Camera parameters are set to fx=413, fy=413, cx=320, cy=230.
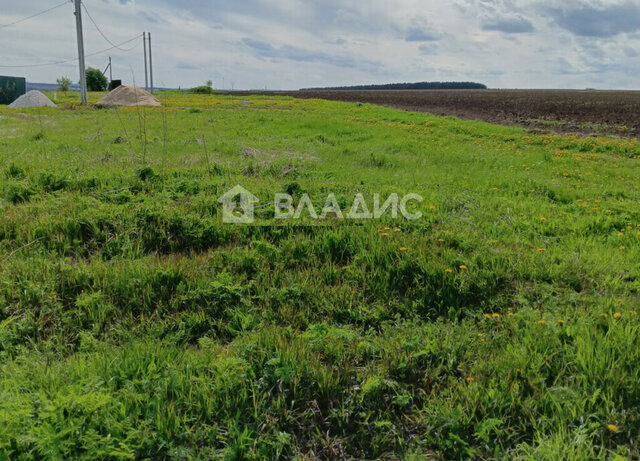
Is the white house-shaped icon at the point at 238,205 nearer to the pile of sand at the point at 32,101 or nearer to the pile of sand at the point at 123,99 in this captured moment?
the pile of sand at the point at 123,99

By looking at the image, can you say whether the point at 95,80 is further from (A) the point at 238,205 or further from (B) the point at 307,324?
(B) the point at 307,324

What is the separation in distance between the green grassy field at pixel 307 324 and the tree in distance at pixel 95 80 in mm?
66728

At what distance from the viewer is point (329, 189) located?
6.84 m

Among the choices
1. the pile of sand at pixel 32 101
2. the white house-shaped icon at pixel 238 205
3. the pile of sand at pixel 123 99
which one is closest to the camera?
the white house-shaped icon at pixel 238 205

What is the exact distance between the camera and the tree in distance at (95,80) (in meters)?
62.8

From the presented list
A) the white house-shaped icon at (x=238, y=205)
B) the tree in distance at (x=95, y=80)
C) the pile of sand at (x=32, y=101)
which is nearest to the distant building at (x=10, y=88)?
the pile of sand at (x=32, y=101)

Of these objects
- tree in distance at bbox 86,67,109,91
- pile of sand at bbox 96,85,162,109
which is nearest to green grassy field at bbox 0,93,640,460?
pile of sand at bbox 96,85,162,109

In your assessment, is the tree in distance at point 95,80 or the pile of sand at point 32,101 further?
the tree in distance at point 95,80

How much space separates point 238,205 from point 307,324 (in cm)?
279

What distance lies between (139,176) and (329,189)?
3.04 metres

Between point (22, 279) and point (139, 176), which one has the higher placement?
point (139, 176)

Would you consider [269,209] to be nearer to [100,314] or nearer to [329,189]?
[329,189]

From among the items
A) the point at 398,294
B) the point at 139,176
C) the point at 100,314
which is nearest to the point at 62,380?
the point at 100,314

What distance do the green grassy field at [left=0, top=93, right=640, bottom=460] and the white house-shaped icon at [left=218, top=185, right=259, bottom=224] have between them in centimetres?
19
